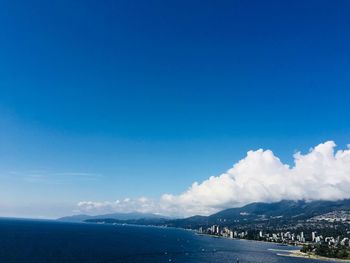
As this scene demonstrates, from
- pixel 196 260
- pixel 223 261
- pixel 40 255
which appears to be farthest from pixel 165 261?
pixel 40 255

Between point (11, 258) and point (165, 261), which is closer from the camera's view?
point (11, 258)

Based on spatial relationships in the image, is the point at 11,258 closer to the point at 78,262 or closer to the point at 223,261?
the point at 78,262

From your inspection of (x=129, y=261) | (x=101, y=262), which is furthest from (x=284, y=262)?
(x=101, y=262)

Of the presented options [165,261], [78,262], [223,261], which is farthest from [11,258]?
[223,261]

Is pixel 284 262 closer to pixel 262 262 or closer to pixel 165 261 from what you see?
pixel 262 262

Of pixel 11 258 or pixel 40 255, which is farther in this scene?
pixel 40 255

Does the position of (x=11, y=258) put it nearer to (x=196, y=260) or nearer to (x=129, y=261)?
(x=129, y=261)

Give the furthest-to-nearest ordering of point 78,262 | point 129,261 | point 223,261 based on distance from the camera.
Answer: point 223,261 → point 129,261 → point 78,262

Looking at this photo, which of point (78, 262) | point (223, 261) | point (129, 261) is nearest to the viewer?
point (78, 262)
